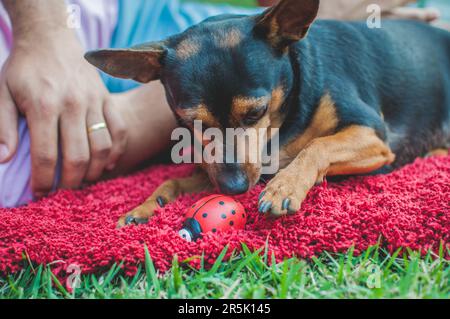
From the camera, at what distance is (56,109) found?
277 centimetres

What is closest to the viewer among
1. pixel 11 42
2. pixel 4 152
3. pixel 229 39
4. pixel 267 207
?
pixel 267 207

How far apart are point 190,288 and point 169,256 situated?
217 millimetres

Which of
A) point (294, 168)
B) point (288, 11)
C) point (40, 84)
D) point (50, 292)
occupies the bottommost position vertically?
point (50, 292)

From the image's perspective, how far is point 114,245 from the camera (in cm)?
206

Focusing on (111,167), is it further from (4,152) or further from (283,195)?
(283,195)

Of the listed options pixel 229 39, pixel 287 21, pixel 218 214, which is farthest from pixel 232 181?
pixel 287 21

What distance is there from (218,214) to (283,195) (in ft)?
1.00

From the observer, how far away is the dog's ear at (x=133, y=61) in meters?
2.47

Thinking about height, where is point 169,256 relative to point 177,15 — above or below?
below

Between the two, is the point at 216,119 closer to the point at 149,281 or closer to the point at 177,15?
the point at 149,281

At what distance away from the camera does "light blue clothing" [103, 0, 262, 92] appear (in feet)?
11.9

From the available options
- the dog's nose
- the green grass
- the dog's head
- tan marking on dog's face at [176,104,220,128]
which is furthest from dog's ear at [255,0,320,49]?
the green grass

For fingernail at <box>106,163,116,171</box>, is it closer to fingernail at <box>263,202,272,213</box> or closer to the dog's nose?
the dog's nose

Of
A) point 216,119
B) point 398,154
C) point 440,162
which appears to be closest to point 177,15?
point 216,119
